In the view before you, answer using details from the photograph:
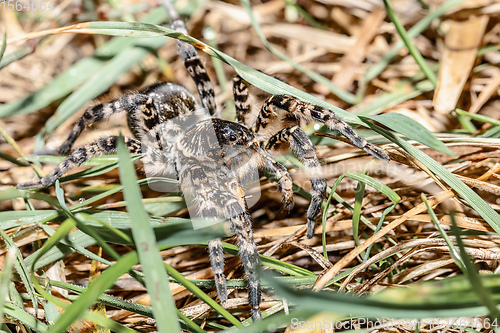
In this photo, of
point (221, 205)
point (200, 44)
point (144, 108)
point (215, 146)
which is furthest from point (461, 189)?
point (144, 108)

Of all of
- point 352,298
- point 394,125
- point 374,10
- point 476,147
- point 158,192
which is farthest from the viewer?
point 374,10

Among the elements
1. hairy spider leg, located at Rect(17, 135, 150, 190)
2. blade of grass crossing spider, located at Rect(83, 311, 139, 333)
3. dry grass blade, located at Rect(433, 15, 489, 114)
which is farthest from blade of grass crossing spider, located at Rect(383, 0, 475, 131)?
blade of grass crossing spider, located at Rect(83, 311, 139, 333)

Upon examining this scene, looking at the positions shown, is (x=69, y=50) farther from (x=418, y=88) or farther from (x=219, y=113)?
(x=418, y=88)

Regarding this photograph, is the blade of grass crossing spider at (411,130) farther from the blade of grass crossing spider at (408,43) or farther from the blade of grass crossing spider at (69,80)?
the blade of grass crossing spider at (69,80)

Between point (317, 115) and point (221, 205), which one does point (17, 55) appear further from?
point (317, 115)

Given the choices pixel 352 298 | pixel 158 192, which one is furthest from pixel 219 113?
pixel 352 298

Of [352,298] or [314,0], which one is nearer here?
[352,298]

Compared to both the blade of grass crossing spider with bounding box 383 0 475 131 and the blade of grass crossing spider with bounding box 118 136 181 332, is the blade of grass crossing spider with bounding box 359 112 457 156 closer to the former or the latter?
the blade of grass crossing spider with bounding box 383 0 475 131
